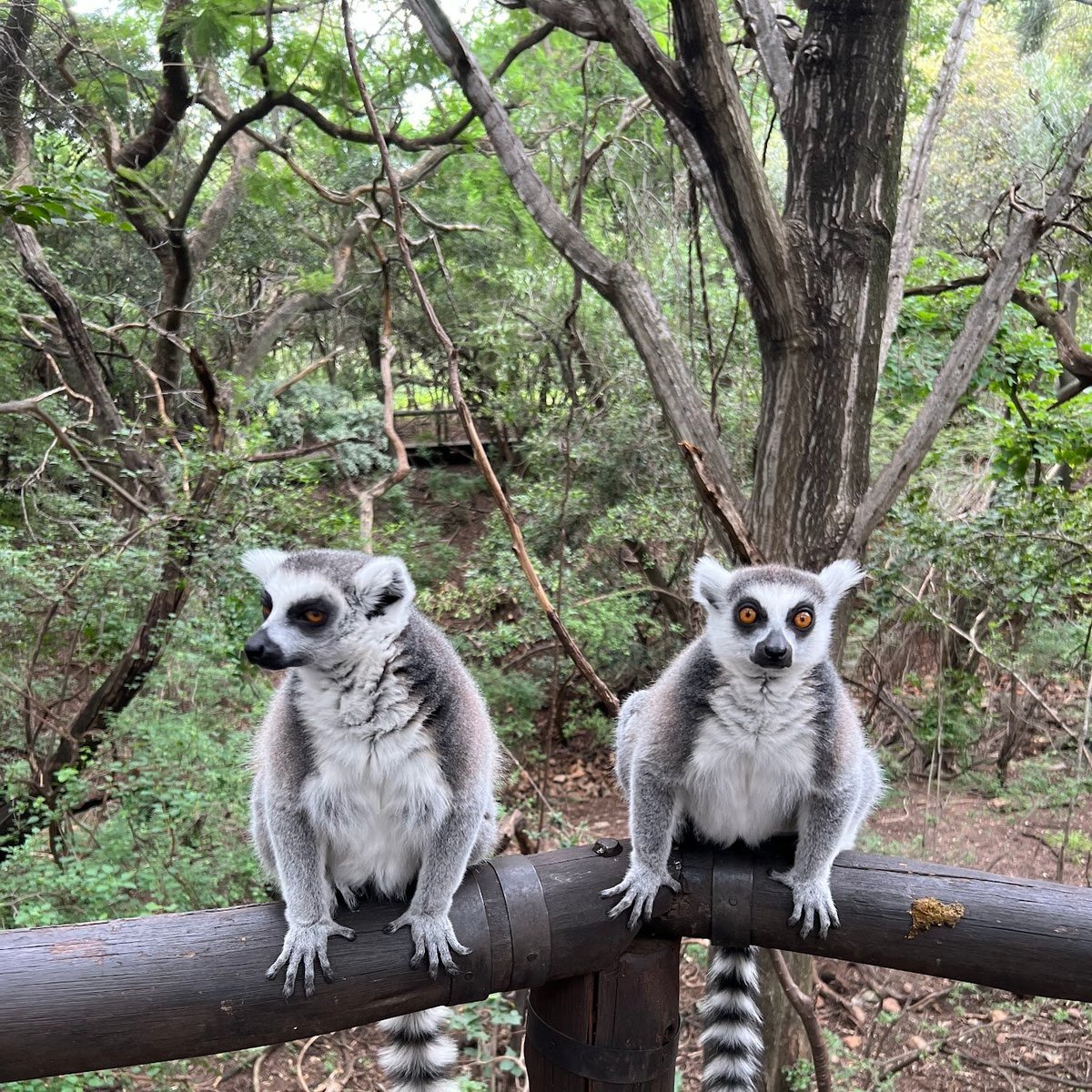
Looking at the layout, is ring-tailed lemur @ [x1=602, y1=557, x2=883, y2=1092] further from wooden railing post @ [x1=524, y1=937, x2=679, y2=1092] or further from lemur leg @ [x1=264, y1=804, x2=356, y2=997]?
lemur leg @ [x1=264, y1=804, x2=356, y2=997]

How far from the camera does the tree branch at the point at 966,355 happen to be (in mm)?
3404

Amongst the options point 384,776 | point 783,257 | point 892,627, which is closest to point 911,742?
point 892,627

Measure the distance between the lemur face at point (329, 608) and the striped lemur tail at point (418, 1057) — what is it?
96cm

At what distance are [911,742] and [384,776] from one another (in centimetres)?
651

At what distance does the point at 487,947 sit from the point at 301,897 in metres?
0.43

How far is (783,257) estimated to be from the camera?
321cm

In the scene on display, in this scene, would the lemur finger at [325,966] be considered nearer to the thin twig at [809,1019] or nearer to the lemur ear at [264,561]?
the lemur ear at [264,561]

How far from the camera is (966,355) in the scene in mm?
3508

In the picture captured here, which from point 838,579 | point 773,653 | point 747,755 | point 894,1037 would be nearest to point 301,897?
point 747,755

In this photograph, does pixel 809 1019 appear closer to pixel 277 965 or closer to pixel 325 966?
pixel 325 966

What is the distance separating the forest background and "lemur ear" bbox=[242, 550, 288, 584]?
0.73 m

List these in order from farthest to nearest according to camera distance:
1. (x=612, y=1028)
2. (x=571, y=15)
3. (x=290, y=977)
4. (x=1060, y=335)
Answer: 1. (x=1060, y=335)
2. (x=571, y=15)
3. (x=612, y=1028)
4. (x=290, y=977)

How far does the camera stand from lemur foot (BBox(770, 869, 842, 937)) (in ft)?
6.63

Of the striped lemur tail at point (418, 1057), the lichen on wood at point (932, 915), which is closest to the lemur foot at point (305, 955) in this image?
the striped lemur tail at point (418, 1057)
